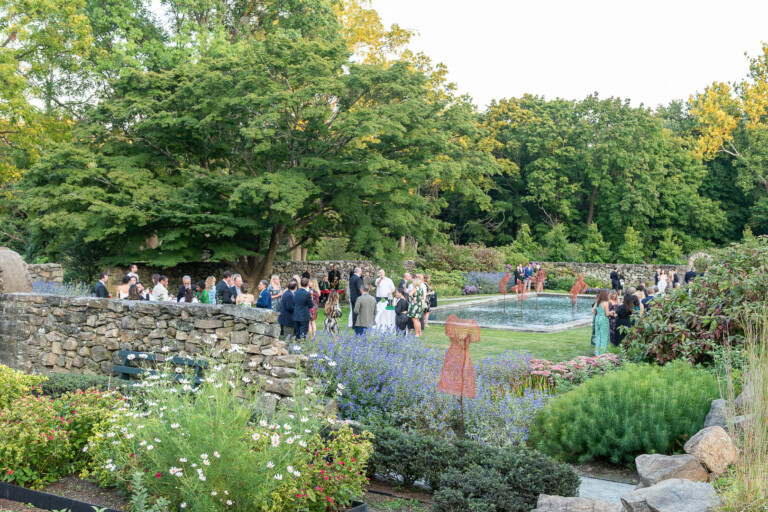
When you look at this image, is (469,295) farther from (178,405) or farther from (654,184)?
(178,405)

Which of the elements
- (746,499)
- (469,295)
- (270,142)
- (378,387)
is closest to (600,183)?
(469,295)

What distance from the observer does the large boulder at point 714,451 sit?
5.31 metres

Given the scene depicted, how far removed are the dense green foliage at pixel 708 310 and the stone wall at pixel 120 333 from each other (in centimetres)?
509

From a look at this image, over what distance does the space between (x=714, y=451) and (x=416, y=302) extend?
9394 millimetres

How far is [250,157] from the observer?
22.3 meters

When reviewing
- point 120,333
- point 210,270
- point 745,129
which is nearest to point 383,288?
point 120,333

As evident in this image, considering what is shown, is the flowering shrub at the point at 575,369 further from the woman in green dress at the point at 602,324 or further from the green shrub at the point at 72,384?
the green shrub at the point at 72,384

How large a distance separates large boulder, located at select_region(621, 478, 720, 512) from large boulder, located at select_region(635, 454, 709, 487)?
0.65 metres

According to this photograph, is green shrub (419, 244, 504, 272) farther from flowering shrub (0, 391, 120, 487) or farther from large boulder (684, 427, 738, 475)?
flowering shrub (0, 391, 120, 487)

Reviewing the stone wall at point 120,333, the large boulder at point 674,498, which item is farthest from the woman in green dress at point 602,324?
the large boulder at point 674,498

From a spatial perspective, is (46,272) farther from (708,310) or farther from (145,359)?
(708,310)

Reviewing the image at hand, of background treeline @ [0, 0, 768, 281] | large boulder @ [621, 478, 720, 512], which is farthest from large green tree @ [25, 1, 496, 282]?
large boulder @ [621, 478, 720, 512]

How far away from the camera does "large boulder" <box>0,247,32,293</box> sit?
11352mm

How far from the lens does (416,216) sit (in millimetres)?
21672
